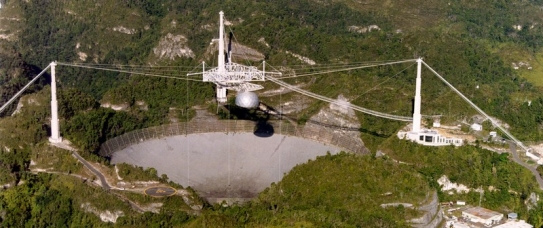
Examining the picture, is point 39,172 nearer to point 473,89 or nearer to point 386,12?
point 473,89

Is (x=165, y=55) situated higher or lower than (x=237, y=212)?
higher

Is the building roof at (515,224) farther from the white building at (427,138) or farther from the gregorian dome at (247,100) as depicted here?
the gregorian dome at (247,100)

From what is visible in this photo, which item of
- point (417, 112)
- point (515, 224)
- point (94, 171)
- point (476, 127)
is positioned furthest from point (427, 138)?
point (94, 171)

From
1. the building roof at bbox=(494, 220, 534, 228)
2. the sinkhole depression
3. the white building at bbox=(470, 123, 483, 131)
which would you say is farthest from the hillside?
the sinkhole depression

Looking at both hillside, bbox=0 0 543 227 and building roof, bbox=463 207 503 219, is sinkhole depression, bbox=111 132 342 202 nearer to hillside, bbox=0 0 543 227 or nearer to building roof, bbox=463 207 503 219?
hillside, bbox=0 0 543 227

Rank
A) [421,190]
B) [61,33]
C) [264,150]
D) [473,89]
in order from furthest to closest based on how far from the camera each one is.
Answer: [61,33] < [473,89] < [264,150] < [421,190]

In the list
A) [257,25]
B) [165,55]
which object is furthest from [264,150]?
[165,55]

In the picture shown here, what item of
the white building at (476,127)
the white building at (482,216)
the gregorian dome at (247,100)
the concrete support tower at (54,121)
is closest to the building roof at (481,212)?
the white building at (482,216)

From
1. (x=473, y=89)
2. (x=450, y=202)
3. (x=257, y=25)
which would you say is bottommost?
(x=450, y=202)
